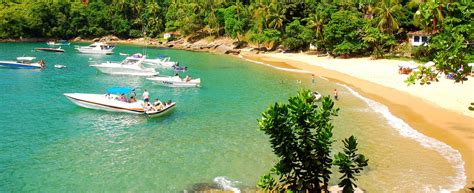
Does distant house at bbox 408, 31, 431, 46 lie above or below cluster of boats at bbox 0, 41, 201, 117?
above

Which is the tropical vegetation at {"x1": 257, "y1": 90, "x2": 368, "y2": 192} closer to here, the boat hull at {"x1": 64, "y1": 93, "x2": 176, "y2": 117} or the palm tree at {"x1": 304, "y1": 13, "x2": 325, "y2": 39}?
the boat hull at {"x1": 64, "y1": 93, "x2": 176, "y2": 117}

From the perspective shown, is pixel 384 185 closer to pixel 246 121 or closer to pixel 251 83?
pixel 246 121

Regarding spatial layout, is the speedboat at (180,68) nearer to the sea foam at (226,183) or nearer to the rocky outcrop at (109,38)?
the sea foam at (226,183)

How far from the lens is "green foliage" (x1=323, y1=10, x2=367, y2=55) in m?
73.2

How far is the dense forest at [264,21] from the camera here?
69812 millimetres

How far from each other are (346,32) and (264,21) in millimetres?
24139

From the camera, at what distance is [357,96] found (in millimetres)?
45938

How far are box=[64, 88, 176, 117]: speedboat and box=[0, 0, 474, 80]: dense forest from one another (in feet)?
71.2

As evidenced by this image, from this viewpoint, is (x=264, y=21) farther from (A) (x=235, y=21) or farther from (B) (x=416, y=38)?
(B) (x=416, y=38)

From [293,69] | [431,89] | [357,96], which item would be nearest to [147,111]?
[357,96]

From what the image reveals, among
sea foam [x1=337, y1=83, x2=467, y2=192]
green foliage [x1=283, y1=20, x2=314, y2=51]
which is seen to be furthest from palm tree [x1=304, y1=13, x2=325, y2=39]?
sea foam [x1=337, y1=83, x2=467, y2=192]

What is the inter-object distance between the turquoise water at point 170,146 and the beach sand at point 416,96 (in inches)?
103

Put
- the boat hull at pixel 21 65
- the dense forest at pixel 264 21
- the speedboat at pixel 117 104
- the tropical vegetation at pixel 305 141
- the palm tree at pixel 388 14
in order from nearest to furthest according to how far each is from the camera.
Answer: the tropical vegetation at pixel 305 141 → the speedboat at pixel 117 104 → the boat hull at pixel 21 65 → the dense forest at pixel 264 21 → the palm tree at pixel 388 14

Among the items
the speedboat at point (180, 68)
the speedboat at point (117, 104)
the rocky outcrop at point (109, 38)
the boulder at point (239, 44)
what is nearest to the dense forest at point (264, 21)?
the boulder at point (239, 44)
